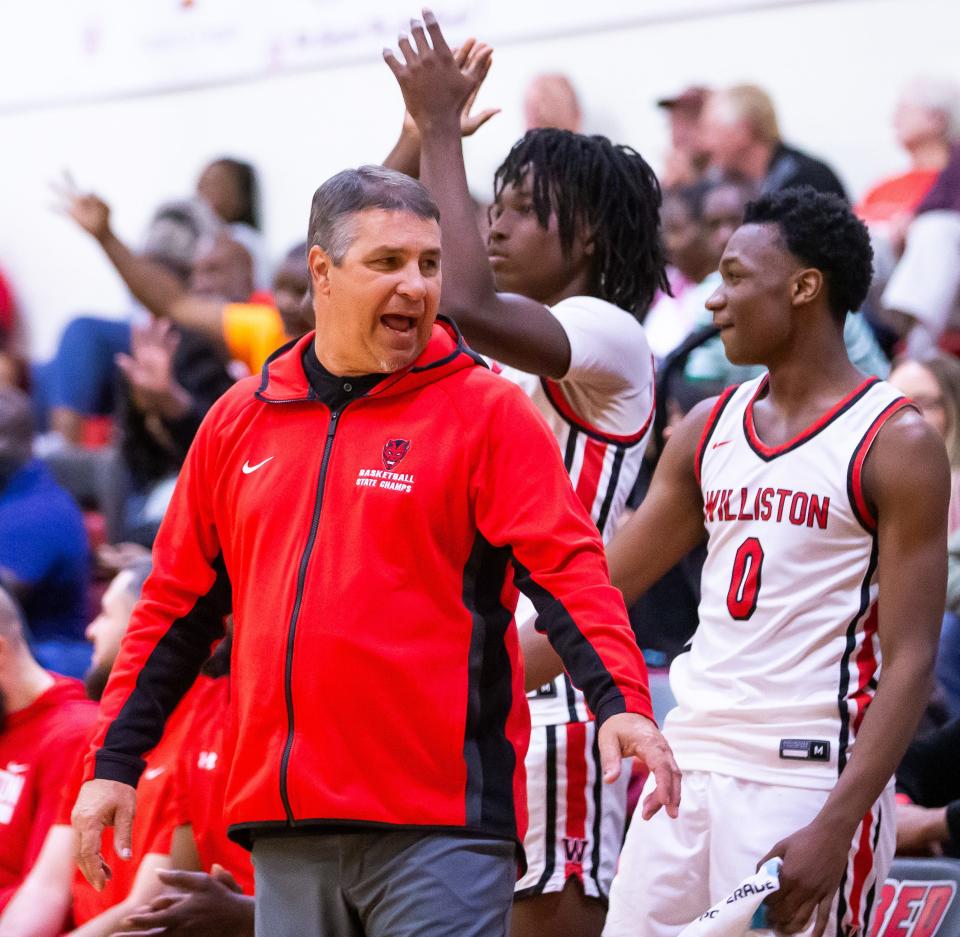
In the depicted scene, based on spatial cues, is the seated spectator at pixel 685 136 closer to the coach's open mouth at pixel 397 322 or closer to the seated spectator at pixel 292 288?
the seated spectator at pixel 292 288

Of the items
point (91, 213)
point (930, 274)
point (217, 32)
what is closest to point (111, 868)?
point (91, 213)

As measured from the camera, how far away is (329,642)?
2699mm

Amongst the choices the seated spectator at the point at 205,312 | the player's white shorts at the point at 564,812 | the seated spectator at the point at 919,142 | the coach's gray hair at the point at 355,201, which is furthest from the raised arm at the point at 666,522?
the seated spectator at the point at 919,142

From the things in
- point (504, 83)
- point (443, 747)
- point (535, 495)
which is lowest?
point (443, 747)

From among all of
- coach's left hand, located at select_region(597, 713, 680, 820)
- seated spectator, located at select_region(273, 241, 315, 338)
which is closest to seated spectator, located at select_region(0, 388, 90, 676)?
seated spectator, located at select_region(273, 241, 315, 338)

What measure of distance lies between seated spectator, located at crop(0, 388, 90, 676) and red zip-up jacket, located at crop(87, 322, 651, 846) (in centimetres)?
348

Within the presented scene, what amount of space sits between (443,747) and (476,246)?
3.45 feet

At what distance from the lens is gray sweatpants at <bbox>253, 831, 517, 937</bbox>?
2.64 metres

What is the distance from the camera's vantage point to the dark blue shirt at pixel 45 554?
6.26 m

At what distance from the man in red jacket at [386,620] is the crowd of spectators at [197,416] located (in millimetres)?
677

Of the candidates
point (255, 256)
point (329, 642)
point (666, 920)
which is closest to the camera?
point (329, 642)

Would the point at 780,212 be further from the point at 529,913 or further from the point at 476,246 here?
the point at 529,913

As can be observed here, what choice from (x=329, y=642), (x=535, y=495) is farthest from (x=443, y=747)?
(x=535, y=495)

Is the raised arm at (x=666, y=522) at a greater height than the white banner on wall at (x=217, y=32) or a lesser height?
lesser
